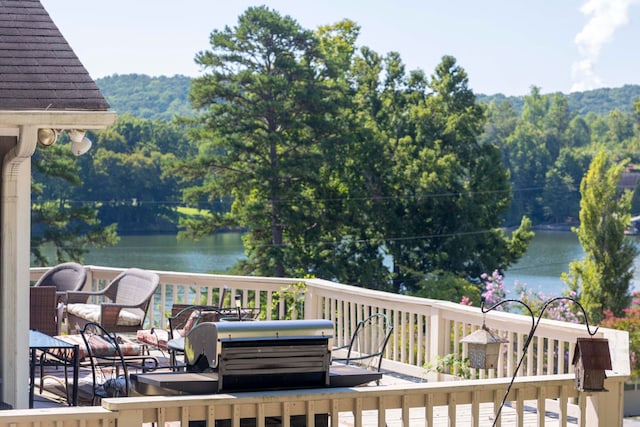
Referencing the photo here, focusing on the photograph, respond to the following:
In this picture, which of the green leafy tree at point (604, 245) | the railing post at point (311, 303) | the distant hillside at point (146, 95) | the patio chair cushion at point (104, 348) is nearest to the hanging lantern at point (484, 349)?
the patio chair cushion at point (104, 348)

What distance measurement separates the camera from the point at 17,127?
6.68 metres

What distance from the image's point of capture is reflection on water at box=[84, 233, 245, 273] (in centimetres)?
5372

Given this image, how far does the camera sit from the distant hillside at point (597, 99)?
152 meters

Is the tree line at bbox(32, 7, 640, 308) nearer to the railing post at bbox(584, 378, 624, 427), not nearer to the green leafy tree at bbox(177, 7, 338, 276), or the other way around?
the green leafy tree at bbox(177, 7, 338, 276)

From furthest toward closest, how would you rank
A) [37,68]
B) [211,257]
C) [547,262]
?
[547,262] → [211,257] → [37,68]

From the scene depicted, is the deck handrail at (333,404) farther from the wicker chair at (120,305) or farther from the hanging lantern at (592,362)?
the wicker chair at (120,305)

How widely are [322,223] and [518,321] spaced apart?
34.0 meters

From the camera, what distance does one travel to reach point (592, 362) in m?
5.78

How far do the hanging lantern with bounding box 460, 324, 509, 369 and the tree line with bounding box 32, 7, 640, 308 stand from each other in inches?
1090

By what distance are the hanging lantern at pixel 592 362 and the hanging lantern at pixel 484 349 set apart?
96 centimetres

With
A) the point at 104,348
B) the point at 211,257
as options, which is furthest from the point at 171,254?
the point at 104,348

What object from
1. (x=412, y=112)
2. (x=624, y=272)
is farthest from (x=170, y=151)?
(x=624, y=272)

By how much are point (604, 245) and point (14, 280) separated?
814 inches

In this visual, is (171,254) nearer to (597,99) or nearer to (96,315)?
(96,315)
